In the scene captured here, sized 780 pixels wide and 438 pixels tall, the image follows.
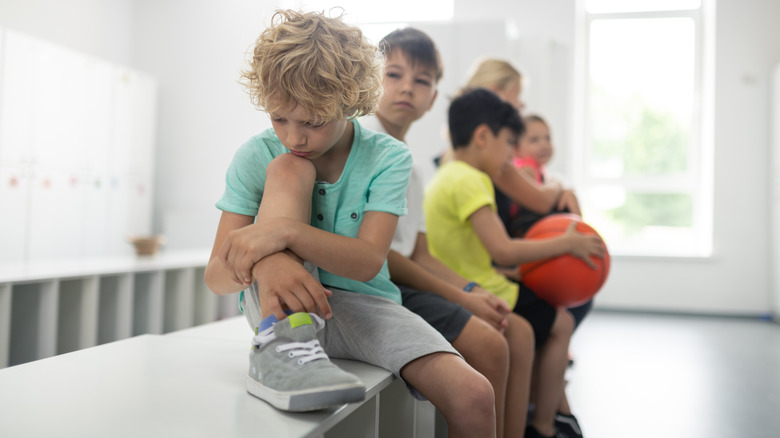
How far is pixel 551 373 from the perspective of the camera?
1.88 metres

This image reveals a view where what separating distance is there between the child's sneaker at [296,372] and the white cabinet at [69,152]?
450cm

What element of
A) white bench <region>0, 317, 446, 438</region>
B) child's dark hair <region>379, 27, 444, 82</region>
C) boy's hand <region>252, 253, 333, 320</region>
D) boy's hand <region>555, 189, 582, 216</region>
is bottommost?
white bench <region>0, 317, 446, 438</region>

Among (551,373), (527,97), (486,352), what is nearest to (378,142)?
(486,352)

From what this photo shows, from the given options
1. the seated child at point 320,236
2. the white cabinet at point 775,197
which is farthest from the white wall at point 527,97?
the seated child at point 320,236

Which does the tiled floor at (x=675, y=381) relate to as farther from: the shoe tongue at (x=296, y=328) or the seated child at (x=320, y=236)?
the shoe tongue at (x=296, y=328)

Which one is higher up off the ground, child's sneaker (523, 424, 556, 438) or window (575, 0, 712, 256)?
window (575, 0, 712, 256)

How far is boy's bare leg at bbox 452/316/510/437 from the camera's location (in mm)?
1311

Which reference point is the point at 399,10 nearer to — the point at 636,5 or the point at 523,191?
the point at 636,5

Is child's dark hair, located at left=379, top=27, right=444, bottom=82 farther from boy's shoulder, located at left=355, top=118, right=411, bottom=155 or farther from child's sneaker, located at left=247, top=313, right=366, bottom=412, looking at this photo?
child's sneaker, located at left=247, top=313, right=366, bottom=412

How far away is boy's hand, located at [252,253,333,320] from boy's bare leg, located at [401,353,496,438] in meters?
0.21

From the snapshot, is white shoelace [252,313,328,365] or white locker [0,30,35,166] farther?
white locker [0,30,35,166]

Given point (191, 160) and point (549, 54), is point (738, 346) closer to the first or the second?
point (549, 54)

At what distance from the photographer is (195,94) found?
6.45 meters

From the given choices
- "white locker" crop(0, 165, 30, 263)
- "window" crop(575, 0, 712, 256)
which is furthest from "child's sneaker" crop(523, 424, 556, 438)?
"window" crop(575, 0, 712, 256)
